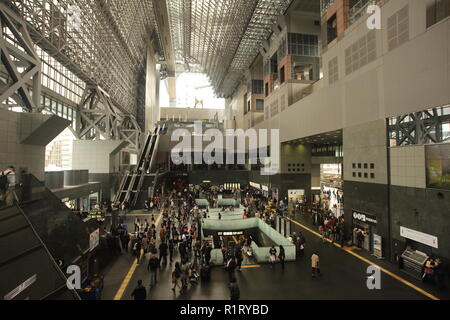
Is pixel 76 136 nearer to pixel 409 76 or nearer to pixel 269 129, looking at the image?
pixel 269 129

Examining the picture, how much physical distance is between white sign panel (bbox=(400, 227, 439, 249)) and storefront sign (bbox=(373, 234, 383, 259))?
127 cm

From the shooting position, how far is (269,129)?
28859 millimetres

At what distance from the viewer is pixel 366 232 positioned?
12.8 metres

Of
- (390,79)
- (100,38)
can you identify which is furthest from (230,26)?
(390,79)

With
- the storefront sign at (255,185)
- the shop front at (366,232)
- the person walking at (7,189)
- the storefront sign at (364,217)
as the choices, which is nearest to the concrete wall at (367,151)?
the storefront sign at (364,217)

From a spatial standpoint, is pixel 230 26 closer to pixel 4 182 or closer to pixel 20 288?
pixel 4 182

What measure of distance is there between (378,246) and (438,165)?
490cm

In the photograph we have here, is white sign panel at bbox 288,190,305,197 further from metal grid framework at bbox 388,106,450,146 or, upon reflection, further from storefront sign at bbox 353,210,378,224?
metal grid framework at bbox 388,106,450,146

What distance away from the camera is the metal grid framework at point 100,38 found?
13.8m

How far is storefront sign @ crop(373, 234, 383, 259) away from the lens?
37.9ft

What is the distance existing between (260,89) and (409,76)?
28.4 m

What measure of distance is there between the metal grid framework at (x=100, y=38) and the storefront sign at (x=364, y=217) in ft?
65.8

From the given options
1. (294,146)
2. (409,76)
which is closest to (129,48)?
(294,146)

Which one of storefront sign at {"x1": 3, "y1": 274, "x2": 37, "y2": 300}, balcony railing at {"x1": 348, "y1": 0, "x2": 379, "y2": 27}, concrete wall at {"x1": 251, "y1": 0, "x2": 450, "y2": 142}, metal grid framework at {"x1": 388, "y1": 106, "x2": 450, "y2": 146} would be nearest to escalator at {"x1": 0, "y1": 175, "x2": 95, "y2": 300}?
storefront sign at {"x1": 3, "y1": 274, "x2": 37, "y2": 300}
